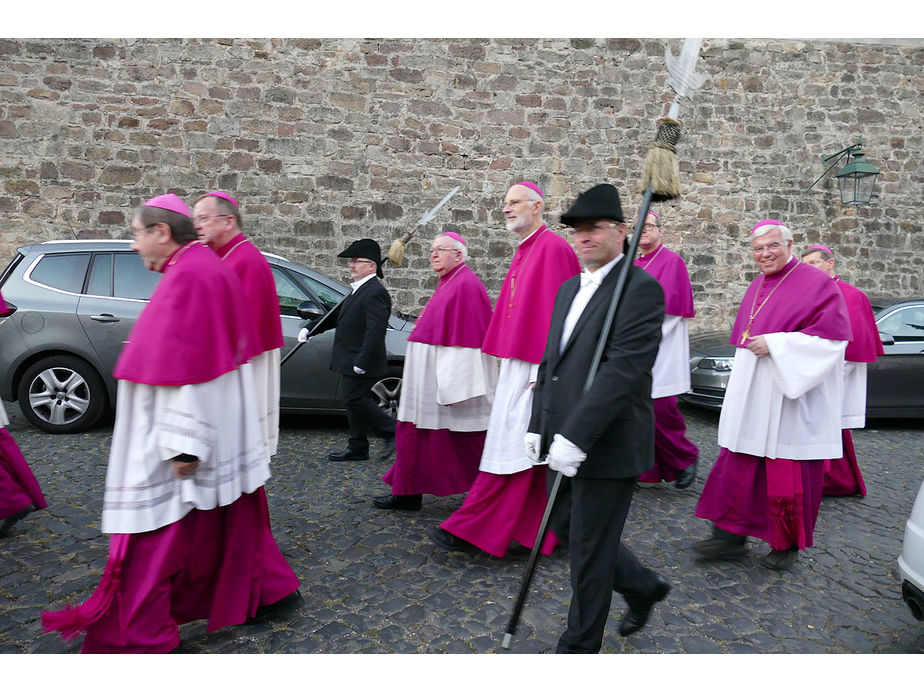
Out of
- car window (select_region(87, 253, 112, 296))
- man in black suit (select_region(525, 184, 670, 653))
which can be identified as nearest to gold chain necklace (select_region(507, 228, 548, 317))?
man in black suit (select_region(525, 184, 670, 653))

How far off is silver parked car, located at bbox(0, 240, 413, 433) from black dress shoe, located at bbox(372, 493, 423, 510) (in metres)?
2.18

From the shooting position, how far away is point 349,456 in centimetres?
611

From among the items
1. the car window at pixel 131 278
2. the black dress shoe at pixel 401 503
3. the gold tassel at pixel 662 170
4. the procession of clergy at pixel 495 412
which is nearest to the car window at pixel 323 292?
the procession of clergy at pixel 495 412

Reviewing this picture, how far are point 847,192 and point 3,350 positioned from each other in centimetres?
1271

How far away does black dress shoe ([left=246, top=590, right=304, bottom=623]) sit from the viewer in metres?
3.06

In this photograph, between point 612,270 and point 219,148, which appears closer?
point 612,270

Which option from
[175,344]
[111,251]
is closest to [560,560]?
[175,344]

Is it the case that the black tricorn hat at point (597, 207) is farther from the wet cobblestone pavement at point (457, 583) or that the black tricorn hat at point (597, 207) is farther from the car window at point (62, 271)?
the car window at point (62, 271)

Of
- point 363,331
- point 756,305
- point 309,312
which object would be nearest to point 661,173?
point 756,305

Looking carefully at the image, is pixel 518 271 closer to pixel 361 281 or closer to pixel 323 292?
pixel 361 281

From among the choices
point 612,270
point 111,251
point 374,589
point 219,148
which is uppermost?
point 219,148

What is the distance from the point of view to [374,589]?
11.5ft

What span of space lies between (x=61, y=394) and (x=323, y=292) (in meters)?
2.70

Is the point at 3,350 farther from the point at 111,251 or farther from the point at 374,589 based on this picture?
the point at 374,589
